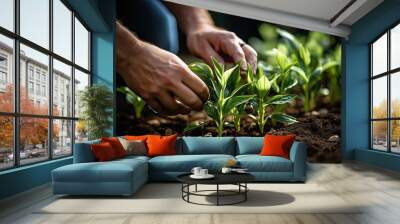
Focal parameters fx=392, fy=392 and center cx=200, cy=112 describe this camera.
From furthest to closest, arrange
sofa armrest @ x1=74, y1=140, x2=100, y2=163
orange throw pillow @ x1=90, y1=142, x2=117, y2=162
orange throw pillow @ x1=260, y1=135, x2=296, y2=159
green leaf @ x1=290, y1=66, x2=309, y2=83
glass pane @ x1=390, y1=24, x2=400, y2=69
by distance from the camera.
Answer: green leaf @ x1=290, y1=66, x2=309, y2=83
glass pane @ x1=390, y1=24, x2=400, y2=69
orange throw pillow @ x1=260, y1=135, x2=296, y2=159
orange throw pillow @ x1=90, y1=142, x2=117, y2=162
sofa armrest @ x1=74, y1=140, x2=100, y2=163

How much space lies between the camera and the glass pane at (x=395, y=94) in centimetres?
656

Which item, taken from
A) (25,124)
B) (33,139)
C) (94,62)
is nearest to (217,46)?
(94,62)

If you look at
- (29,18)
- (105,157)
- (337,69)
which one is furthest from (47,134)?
(337,69)

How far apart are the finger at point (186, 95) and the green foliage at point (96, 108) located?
1.32 m

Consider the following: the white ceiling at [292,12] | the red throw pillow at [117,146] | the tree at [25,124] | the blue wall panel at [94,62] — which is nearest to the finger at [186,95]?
the blue wall panel at [94,62]

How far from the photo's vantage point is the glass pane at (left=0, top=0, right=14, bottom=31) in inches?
154

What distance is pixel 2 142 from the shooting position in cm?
391

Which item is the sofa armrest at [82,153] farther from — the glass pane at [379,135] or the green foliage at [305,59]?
the glass pane at [379,135]

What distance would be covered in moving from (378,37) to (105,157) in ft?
18.4

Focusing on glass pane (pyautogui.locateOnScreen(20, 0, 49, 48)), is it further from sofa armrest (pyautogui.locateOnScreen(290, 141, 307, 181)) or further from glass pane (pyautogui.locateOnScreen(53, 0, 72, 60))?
sofa armrest (pyautogui.locateOnScreen(290, 141, 307, 181))

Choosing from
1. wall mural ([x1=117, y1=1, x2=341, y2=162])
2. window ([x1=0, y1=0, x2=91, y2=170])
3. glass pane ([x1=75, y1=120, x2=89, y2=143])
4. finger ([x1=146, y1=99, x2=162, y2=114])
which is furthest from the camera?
finger ([x1=146, y1=99, x2=162, y2=114])

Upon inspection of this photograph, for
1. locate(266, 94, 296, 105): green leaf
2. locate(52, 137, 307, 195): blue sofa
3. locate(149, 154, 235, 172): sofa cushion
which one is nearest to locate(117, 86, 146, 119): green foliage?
locate(52, 137, 307, 195): blue sofa

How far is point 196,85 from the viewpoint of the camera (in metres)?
7.46

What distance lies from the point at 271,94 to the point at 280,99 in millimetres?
327
